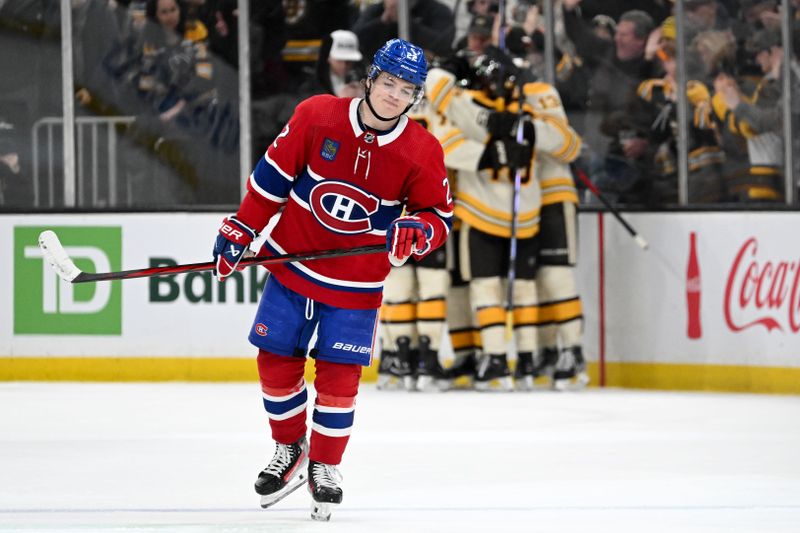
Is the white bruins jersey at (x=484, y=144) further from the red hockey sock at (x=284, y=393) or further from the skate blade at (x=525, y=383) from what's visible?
the red hockey sock at (x=284, y=393)

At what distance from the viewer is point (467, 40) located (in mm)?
7852

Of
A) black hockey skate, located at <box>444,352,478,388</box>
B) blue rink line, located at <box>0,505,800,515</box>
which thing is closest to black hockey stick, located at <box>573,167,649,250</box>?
black hockey skate, located at <box>444,352,478,388</box>

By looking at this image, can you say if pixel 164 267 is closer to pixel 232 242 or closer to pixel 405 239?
pixel 232 242

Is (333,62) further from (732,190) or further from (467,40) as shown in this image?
(732,190)

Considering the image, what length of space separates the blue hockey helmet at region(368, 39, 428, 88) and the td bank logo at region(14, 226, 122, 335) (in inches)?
159

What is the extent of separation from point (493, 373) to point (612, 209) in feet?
3.04

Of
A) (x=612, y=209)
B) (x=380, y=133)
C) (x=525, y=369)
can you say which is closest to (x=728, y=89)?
(x=612, y=209)

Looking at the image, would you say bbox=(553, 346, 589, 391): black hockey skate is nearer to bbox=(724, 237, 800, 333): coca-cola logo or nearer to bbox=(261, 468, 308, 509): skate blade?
bbox=(724, 237, 800, 333): coca-cola logo

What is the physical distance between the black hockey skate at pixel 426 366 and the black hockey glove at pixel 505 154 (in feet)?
2.67

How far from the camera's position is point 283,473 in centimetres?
424

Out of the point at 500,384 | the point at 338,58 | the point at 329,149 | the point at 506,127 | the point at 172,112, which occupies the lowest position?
the point at 500,384

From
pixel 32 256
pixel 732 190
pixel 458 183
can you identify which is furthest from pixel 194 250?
pixel 732 190

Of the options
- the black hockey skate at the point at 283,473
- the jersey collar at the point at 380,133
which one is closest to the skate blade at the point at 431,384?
the black hockey skate at the point at 283,473

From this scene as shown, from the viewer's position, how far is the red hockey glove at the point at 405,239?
402 cm
